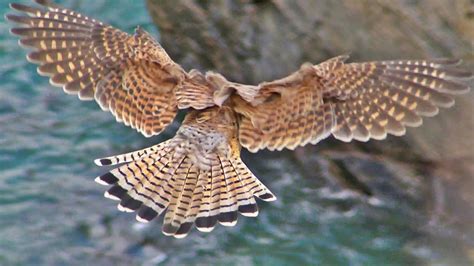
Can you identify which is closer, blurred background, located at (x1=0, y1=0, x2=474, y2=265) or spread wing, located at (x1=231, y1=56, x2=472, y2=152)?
spread wing, located at (x1=231, y1=56, x2=472, y2=152)

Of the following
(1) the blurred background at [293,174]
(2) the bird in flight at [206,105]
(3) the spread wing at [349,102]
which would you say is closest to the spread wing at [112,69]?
(2) the bird in flight at [206,105]

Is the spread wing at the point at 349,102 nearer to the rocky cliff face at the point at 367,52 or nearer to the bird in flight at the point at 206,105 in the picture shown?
the bird in flight at the point at 206,105

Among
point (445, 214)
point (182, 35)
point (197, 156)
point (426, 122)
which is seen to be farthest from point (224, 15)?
point (445, 214)

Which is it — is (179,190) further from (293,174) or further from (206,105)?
(293,174)

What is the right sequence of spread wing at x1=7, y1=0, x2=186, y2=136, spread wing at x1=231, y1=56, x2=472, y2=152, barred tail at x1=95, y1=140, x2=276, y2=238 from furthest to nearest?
1. spread wing at x1=7, y1=0, x2=186, y2=136
2. barred tail at x1=95, y1=140, x2=276, y2=238
3. spread wing at x1=231, y1=56, x2=472, y2=152

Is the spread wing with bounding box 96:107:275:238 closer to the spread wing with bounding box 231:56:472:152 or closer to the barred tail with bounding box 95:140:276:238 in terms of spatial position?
the barred tail with bounding box 95:140:276:238

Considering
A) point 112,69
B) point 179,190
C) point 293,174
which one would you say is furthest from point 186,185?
point 293,174

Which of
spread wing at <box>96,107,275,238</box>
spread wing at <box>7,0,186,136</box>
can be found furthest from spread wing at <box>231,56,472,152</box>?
spread wing at <box>7,0,186,136</box>
